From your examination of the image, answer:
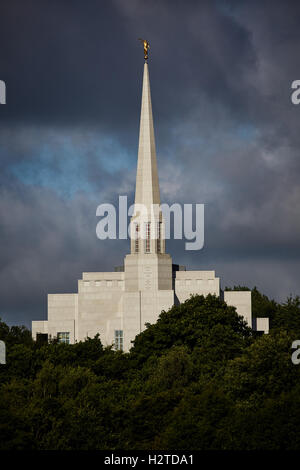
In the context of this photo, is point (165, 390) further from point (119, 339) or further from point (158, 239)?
point (158, 239)

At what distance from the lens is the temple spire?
10606 centimetres

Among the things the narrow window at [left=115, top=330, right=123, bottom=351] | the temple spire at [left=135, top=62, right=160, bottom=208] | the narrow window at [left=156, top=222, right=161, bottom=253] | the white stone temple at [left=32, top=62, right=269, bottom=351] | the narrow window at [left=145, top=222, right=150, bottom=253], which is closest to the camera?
the white stone temple at [left=32, top=62, right=269, bottom=351]

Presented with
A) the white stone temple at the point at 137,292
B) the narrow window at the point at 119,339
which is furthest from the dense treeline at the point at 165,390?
the narrow window at the point at 119,339

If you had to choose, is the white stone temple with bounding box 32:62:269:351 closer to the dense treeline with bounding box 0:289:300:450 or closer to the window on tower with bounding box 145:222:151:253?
the window on tower with bounding box 145:222:151:253

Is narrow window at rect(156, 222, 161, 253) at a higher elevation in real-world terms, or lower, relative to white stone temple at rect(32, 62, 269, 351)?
higher

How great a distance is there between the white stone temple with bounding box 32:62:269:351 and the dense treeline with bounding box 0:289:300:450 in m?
10.3

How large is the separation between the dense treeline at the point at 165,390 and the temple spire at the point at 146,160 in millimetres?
16599

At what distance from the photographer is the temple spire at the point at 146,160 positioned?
348 feet

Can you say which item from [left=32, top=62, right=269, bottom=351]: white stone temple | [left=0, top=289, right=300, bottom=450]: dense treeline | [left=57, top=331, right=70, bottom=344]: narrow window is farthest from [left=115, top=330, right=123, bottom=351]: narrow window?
[left=0, top=289, right=300, bottom=450]: dense treeline

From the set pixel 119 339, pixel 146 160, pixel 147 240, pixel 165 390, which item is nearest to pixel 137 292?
pixel 119 339

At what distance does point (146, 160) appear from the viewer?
10762cm

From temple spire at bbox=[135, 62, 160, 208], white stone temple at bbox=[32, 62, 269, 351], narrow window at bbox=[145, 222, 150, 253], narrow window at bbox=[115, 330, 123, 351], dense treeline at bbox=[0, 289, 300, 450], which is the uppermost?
temple spire at bbox=[135, 62, 160, 208]

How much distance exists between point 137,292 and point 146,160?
13.6 m
